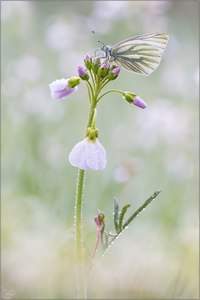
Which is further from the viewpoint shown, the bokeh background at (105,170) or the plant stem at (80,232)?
the bokeh background at (105,170)

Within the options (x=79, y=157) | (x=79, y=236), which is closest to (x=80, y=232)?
(x=79, y=236)

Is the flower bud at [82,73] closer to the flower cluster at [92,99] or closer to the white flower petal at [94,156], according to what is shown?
the flower cluster at [92,99]

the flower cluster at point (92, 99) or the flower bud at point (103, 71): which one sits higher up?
the flower bud at point (103, 71)

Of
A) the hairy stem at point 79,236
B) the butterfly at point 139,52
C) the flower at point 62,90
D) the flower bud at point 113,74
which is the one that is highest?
the butterfly at point 139,52

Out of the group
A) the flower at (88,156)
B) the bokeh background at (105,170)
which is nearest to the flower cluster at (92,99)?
the flower at (88,156)


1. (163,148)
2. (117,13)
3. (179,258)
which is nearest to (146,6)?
(117,13)

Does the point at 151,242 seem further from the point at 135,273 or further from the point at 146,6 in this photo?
the point at 146,6
